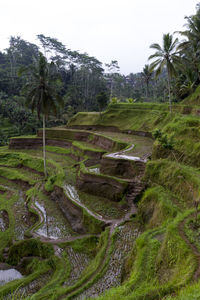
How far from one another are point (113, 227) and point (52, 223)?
4924 mm

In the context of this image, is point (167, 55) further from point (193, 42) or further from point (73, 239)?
point (73, 239)

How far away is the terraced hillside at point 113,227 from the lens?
6.25m

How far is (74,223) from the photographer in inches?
531

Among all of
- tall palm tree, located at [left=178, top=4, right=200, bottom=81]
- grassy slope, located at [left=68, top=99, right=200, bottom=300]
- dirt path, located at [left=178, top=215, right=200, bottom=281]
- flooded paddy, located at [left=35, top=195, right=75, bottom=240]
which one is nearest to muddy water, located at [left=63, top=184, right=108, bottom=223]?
flooded paddy, located at [left=35, top=195, right=75, bottom=240]

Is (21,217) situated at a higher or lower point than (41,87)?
lower

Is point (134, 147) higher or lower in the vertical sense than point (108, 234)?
higher

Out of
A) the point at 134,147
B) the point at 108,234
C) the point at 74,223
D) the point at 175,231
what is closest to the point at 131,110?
the point at 134,147

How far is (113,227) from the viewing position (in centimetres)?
1103

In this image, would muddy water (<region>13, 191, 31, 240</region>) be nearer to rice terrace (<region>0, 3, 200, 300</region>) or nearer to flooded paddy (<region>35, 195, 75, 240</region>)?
rice terrace (<region>0, 3, 200, 300</region>)

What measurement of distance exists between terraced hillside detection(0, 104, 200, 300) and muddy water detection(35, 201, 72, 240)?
2.4 inches

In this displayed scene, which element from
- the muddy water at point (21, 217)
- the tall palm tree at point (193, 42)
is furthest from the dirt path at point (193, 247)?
the tall palm tree at point (193, 42)

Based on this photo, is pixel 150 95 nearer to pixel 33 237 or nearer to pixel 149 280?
pixel 33 237

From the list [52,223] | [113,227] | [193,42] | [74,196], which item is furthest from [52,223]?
[193,42]

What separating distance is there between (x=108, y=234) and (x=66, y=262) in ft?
7.52
